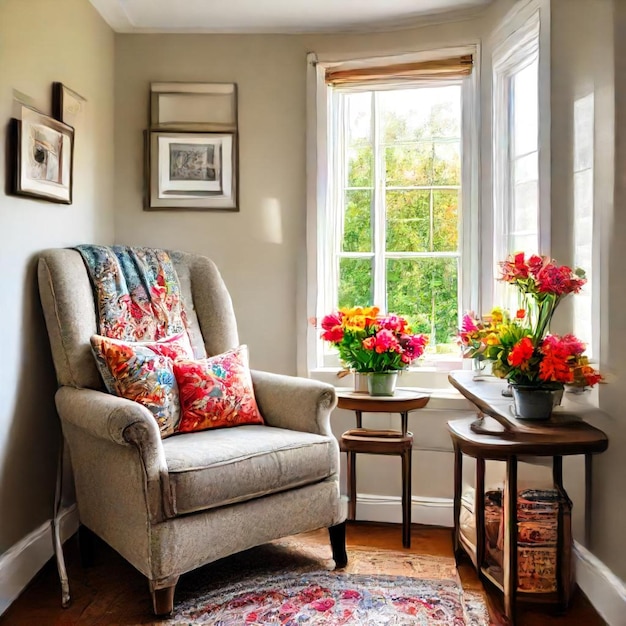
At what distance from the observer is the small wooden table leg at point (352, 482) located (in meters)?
2.93

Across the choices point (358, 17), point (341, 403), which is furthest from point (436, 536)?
point (358, 17)

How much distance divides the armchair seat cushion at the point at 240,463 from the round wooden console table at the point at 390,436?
34 centimetres

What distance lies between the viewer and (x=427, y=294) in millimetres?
3266

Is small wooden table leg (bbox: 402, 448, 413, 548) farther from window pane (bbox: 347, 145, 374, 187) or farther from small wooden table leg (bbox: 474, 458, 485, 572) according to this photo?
window pane (bbox: 347, 145, 374, 187)

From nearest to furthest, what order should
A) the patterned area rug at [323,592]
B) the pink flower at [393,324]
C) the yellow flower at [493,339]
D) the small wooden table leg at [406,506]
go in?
the patterned area rug at [323,592]
the yellow flower at [493,339]
the small wooden table leg at [406,506]
the pink flower at [393,324]

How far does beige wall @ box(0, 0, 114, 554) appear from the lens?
7.55 feet

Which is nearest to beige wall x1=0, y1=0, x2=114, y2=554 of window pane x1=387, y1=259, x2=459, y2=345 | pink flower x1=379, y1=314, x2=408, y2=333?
pink flower x1=379, y1=314, x2=408, y2=333

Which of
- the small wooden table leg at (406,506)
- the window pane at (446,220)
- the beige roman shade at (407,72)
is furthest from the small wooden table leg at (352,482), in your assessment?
the beige roman shade at (407,72)

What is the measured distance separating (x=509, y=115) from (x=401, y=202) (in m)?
0.62

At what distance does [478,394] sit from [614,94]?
43.1 inches

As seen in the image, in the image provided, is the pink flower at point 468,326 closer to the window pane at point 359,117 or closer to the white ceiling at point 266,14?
the window pane at point 359,117

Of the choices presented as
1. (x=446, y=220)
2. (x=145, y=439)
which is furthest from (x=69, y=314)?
(x=446, y=220)

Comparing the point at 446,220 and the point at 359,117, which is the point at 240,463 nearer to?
the point at 446,220

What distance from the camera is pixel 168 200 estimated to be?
3.28 meters
